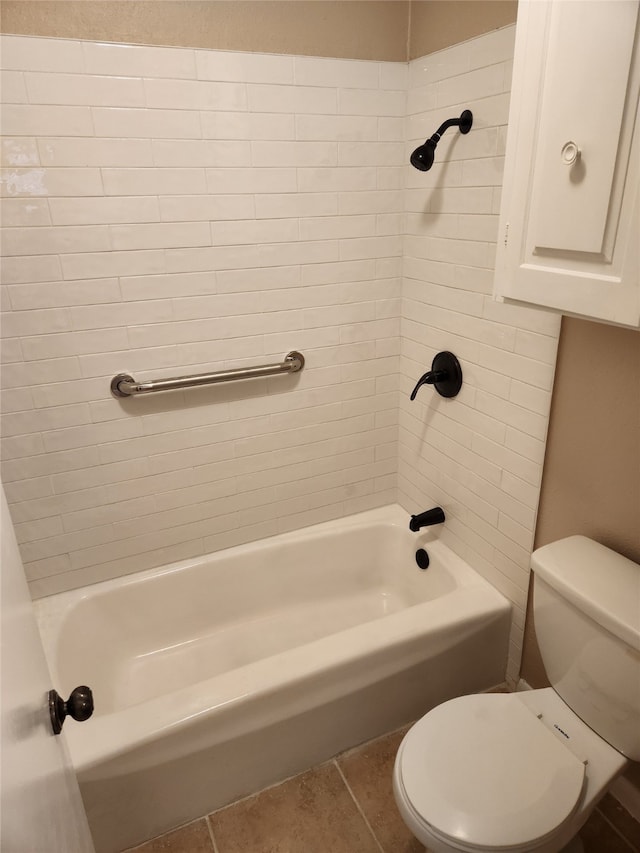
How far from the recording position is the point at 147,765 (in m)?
1.35

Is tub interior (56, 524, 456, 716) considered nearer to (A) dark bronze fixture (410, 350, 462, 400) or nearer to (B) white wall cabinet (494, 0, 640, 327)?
(A) dark bronze fixture (410, 350, 462, 400)

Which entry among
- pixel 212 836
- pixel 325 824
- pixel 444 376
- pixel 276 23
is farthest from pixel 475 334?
pixel 212 836

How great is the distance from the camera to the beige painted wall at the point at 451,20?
1.36 metres

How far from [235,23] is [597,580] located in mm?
1713

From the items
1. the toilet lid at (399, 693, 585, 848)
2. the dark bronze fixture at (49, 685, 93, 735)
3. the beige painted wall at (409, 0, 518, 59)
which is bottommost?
the toilet lid at (399, 693, 585, 848)

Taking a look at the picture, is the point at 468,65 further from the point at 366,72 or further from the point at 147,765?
the point at 147,765

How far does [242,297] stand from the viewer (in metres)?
1.78

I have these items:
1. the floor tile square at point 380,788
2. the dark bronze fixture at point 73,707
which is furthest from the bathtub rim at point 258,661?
the dark bronze fixture at point 73,707

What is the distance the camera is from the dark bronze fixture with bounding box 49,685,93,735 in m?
0.82

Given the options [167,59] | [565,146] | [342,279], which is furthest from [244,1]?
[565,146]

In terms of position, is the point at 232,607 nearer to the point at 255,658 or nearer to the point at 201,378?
the point at 255,658

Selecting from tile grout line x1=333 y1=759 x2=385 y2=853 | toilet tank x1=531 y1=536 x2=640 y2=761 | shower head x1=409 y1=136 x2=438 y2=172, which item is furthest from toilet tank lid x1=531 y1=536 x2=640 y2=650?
shower head x1=409 y1=136 x2=438 y2=172

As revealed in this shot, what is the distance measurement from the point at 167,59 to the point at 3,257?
0.69m

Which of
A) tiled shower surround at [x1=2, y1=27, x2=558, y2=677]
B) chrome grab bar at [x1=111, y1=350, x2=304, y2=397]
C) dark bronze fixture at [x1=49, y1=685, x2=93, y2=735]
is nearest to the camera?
dark bronze fixture at [x1=49, y1=685, x2=93, y2=735]
